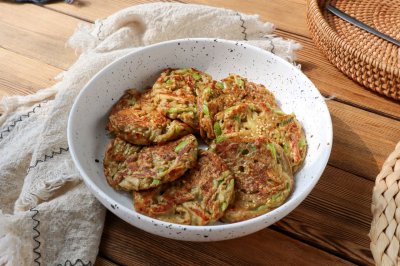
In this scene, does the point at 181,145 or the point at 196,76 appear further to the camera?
the point at 196,76

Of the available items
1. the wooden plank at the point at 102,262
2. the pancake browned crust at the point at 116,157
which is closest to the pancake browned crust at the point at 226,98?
the pancake browned crust at the point at 116,157

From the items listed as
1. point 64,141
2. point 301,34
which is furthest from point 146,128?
point 301,34

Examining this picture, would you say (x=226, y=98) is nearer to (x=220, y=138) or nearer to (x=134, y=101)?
(x=220, y=138)

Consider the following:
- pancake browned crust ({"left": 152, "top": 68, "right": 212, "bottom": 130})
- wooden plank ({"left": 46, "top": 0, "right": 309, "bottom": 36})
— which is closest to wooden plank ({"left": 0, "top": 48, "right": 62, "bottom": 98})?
wooden plank ({"left": 46, "top": 0, "right": 309, "bottom": 36})

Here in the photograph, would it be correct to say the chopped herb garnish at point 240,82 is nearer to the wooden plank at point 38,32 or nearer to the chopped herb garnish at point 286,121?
the chopped herb garnish at point 286,121

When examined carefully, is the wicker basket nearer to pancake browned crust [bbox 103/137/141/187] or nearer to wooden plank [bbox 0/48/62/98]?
pancake browned crust [bbox 103/137/141/187]

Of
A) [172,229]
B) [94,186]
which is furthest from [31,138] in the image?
[172,229]

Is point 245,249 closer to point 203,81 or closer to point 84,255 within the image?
point 84,255
